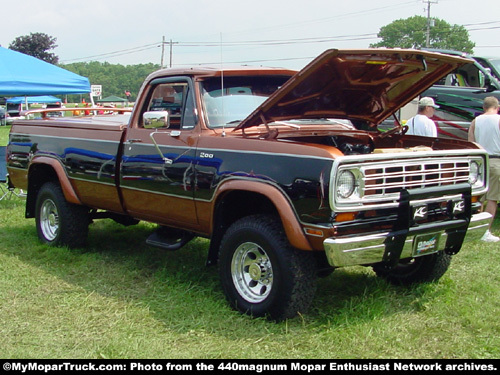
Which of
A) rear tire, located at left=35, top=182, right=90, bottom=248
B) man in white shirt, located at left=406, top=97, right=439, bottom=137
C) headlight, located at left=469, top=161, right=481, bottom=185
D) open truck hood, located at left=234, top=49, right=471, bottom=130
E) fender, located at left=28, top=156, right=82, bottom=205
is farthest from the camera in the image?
man in white shirt, located at left=406, top=97, right=439, bottom=137

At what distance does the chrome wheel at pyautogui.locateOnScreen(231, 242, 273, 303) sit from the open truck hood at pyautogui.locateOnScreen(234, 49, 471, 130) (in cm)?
101

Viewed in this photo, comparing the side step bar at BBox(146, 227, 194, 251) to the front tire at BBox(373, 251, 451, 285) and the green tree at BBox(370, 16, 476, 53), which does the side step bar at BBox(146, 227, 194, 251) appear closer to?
the front tire at BBox(373, 251, 451, 285)

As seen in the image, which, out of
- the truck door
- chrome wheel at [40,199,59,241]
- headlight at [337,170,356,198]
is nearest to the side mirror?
the truck door

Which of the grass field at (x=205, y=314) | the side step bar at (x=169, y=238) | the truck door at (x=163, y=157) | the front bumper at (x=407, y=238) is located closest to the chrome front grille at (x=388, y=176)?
the front bumper at (x=407, y=238)

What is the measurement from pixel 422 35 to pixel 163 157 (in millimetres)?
80191

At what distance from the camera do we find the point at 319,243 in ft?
13.4

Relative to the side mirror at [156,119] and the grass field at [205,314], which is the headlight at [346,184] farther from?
the side mirror at [156,119]

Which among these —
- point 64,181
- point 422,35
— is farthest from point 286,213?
point 422,35

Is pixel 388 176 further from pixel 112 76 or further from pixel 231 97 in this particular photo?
pixel 112 76

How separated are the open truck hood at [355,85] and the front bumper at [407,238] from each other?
42.5 inches

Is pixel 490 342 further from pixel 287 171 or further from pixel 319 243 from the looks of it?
pixel 287 171

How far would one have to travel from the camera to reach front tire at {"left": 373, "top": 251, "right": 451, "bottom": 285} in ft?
17.2

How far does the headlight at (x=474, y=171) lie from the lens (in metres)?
4.94

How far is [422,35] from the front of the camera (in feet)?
260
